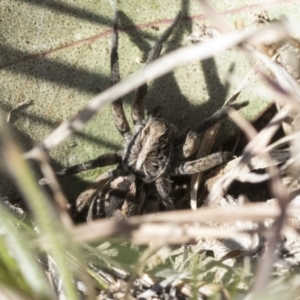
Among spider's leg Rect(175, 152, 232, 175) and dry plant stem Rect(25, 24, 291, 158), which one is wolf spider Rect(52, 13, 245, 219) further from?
dry plant stem Rect(25, 24, 291, 158)

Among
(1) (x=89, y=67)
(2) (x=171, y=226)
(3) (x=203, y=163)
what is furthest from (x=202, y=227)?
(1) (x=89, y=67)

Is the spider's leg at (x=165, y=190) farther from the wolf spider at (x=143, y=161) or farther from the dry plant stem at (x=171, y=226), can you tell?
the dry plant stem at (x=171, y=226)

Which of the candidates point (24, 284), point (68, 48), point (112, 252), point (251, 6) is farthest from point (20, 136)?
point (251, 6)

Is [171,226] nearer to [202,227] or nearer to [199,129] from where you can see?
[202,227]

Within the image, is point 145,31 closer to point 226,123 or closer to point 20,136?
point 226,123

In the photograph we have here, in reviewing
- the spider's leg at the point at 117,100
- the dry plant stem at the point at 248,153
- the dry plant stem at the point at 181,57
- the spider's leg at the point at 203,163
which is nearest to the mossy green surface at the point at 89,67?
the spider's leg at the point at 117,100

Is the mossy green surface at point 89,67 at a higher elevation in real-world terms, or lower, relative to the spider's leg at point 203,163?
higher
